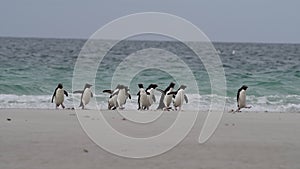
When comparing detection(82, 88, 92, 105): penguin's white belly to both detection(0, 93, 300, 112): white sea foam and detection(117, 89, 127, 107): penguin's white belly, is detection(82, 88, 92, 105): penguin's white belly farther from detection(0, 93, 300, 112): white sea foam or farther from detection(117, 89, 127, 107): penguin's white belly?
detection(117, 89, 127, 107): penguin's white belly

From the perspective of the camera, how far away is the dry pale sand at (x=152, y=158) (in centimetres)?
729

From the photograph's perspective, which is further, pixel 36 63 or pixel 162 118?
pixel 36 63

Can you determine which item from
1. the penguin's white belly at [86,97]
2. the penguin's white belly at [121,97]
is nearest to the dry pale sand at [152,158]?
the penguin's white belly at [121,97]

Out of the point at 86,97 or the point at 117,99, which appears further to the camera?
the point at 86,97

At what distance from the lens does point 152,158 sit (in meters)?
7.73

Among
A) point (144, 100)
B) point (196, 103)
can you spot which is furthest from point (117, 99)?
point (196, 103)

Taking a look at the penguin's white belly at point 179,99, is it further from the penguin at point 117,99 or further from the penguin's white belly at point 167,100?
the penguin at point 117,99

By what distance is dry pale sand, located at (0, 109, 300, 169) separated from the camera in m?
7.29

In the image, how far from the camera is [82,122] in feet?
39.8

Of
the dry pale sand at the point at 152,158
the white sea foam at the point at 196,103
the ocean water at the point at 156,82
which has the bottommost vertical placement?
the dry pale sand at the point at 152,158

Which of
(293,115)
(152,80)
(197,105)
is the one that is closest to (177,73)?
(152,80)

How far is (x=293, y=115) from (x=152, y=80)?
1570 centimetres

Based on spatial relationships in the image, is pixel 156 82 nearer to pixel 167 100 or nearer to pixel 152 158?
pixel 167 100

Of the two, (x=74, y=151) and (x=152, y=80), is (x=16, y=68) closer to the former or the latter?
(x=152, y=80)
